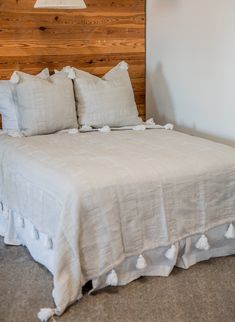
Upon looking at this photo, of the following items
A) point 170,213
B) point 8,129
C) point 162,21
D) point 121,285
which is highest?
point 162,21

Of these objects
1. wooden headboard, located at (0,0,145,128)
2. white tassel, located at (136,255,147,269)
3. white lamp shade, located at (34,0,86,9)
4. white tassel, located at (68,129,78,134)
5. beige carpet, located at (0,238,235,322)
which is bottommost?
beige carpet, located at (0,238,235,322)

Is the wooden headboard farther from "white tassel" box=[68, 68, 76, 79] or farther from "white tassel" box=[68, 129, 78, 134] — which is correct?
"white tassel" box=[68, 129, 78, 134]

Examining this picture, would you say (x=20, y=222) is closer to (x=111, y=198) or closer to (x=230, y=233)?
(x=111, y=198)

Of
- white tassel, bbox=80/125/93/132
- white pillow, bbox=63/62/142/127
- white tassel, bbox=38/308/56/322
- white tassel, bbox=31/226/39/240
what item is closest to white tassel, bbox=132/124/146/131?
white pillow, bbox=63/62/142/127

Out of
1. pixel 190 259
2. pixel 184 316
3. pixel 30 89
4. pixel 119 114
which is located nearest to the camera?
pixel 184 316

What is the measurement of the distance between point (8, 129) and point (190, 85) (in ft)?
4.77

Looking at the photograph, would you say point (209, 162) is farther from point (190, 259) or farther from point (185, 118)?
point (185, 118)

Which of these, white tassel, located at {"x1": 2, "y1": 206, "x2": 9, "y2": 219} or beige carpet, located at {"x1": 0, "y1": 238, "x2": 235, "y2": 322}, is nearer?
beige carpet, located at {"x1": 0, "y1": 238, "x2": 235, "y2": 322}

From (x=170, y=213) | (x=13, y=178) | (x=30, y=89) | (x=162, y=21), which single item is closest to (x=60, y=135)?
(x=30, y=89)

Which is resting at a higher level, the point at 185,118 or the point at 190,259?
the point at 185,118

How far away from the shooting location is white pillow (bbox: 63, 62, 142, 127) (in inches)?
122

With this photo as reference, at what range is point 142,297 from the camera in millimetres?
2064

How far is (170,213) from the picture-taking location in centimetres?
219

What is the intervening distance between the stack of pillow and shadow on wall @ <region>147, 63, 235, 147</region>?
0.45m
